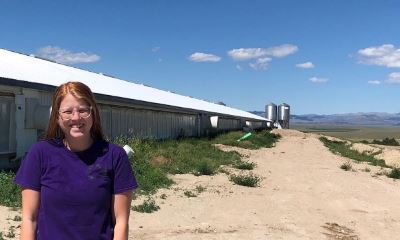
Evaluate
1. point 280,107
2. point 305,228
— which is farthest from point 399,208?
point 280,107

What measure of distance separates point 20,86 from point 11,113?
0.89m

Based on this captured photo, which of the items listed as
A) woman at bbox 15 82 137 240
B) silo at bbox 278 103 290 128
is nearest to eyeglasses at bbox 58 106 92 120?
woman at bbox 15 82 137 240

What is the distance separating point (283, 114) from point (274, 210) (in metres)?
71.6

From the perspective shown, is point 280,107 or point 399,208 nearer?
point 399,208

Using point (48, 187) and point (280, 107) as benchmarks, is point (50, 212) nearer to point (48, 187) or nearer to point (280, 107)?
point (48, 187)

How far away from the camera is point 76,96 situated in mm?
2744

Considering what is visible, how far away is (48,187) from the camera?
2646mm

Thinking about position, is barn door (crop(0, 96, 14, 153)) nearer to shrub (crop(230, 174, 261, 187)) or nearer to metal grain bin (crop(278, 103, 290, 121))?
shrub (crop(230, 174, 261, 187))

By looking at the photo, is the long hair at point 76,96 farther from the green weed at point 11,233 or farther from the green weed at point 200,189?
the green weed at point 200,189

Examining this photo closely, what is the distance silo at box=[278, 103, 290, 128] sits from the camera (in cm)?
8181

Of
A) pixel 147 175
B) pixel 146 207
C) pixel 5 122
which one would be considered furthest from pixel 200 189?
pixel 5 122

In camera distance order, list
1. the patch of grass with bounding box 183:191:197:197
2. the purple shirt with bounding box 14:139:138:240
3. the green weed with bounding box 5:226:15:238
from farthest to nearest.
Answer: the patch of grass with bounding box 183:191:197:197
the green weed with bounding box 5:226:15:238
the purple shirt with bounding box 14:139:138:240

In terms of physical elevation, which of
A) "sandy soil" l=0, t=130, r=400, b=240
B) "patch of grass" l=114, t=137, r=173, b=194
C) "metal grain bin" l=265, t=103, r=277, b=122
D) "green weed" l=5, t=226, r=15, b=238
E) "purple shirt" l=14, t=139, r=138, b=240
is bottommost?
"sandy soil" l=0, t=130, r=400, b=240

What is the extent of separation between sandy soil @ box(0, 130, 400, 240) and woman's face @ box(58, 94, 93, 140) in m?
5.58
